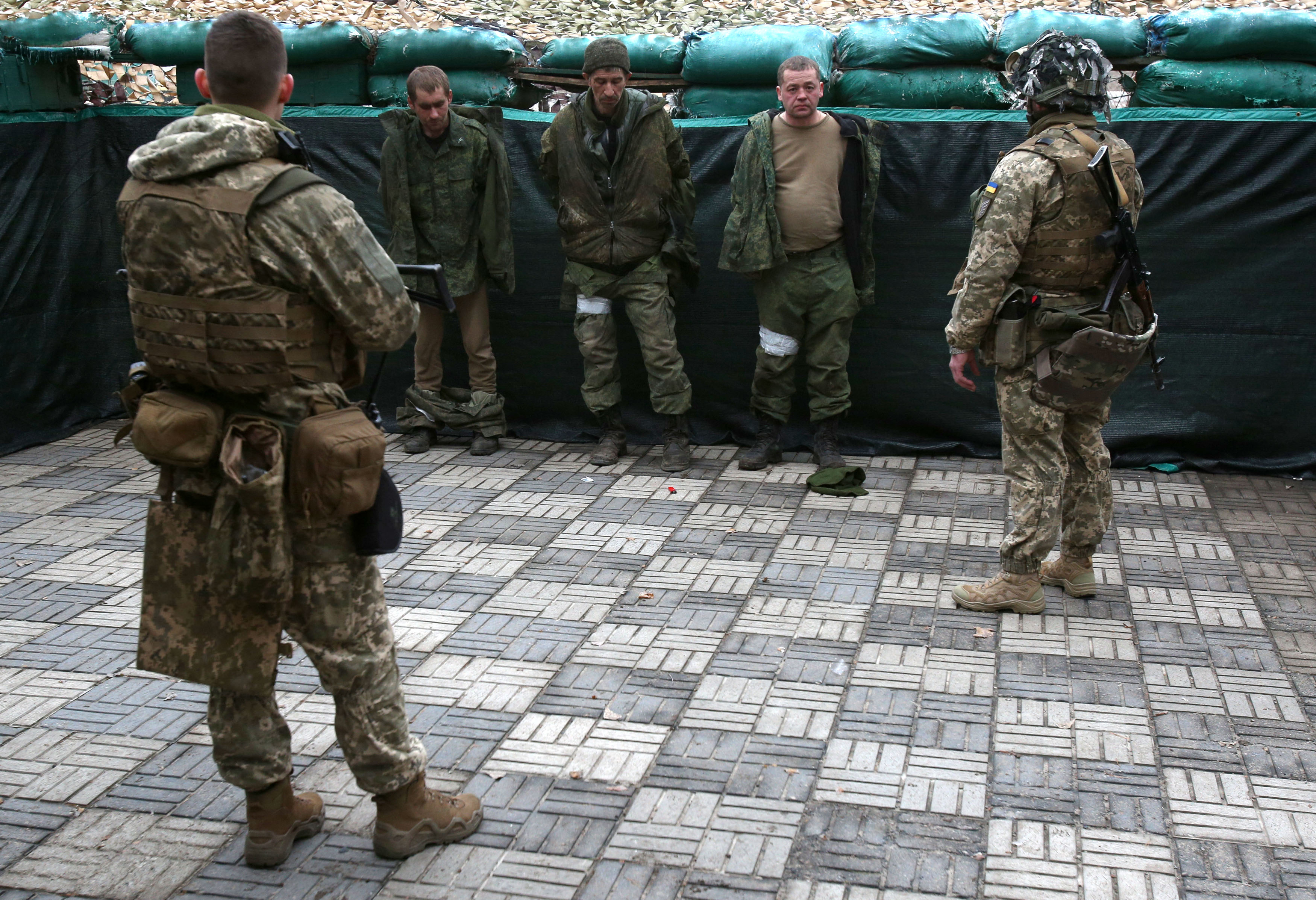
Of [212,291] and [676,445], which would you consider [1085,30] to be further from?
[212,291]

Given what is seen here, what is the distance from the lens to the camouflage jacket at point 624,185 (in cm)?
668

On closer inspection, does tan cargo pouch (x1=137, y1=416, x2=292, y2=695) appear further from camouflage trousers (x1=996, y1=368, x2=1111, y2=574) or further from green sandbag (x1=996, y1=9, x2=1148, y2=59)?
green sandbag (x1=996, y1=9, x2=1148, y2=59)

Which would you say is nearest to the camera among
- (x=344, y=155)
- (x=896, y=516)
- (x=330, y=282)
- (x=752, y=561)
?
(x=330, y=282)

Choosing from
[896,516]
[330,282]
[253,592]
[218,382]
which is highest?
[330,282]

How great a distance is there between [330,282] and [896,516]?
3914 mm

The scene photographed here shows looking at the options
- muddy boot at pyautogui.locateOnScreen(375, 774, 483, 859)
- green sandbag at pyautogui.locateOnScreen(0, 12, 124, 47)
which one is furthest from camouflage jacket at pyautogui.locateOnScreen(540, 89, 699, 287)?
muddy boot at pyautogui.locateOnScreen(375, 774, 483, 859)

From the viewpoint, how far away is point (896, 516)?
613cm

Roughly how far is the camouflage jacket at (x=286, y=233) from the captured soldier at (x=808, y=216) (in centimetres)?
392

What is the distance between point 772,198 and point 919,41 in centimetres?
128

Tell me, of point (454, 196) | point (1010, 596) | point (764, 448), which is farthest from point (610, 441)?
point (1010, 596)

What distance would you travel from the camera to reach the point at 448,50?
743 centimetres

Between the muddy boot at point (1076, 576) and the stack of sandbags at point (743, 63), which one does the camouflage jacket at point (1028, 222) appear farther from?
the stack of sandbags at point (743, 63)

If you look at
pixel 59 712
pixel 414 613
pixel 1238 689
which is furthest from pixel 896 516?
pixel 59 712

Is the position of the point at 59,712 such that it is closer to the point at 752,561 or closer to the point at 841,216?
the point at 752,561
